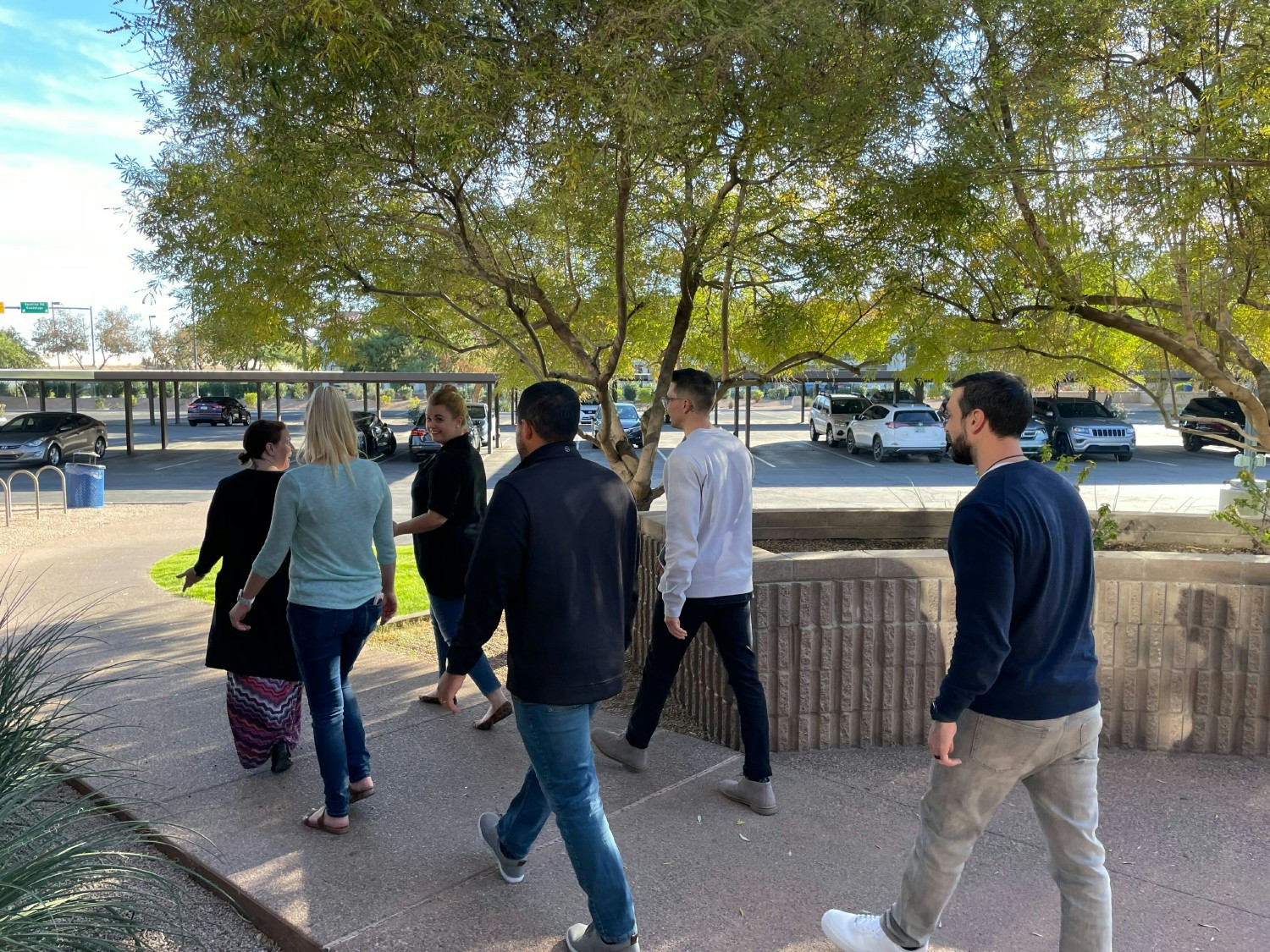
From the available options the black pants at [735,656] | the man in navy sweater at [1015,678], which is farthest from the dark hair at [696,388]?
the man in navy sweater at [1015,678]

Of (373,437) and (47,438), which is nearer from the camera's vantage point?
(47,438)

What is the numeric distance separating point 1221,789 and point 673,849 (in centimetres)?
258

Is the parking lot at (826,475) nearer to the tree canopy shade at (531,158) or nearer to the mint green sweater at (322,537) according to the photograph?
the tree canopy shade at (531,158)

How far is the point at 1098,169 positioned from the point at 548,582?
4750 millimetres

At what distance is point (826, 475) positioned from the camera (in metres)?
24.6

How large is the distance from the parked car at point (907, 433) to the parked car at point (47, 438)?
77.8 feet

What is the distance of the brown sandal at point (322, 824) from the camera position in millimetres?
3805

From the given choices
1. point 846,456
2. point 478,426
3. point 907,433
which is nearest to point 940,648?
point 907,433

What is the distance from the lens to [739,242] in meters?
6.97

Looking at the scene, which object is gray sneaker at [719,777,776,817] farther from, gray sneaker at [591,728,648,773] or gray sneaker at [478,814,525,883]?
gray sneaker at [478,814,525,883]

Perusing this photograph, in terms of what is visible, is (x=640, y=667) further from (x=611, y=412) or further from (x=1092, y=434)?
(x=1092, y=434)

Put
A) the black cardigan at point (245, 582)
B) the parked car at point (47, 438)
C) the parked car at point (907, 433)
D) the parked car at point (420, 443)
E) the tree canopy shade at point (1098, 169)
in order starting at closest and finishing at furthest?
the black cardigan at point (245, 582) < the tree canopy shade at point (1098, 169) < the parked car at point (47, 438) < the parked car at point (907, 433) < the parked car at point (420, 443)

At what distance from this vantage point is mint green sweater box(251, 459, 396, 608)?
3.71 meters

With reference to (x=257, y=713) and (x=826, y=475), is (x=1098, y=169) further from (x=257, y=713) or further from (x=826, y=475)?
(x=826, y=475)
